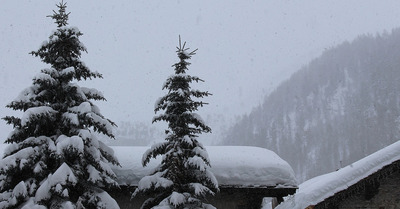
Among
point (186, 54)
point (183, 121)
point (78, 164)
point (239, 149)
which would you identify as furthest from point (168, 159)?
point (239, 149)

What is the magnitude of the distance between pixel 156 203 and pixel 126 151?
291 cm

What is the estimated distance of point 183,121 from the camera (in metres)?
8.85

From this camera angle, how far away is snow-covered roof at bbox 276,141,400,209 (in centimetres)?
858

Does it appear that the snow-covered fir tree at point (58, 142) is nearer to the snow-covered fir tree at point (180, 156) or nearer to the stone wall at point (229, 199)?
the snow-covered fir tree at point (180, 156)

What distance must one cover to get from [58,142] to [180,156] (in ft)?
8.80

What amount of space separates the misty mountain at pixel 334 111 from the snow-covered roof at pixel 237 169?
8588cm

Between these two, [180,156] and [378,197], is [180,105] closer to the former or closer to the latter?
[180,156]

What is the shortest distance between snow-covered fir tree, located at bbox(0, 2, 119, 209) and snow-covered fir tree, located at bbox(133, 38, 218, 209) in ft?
3.46

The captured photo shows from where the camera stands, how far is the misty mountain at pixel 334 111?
99250 mm

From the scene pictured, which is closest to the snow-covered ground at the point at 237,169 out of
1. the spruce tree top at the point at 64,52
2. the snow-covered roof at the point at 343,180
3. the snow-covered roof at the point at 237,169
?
the snow-covered roof at the point at 237,169

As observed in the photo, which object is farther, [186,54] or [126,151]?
[126,151]

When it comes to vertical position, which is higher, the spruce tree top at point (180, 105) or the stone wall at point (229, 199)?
the spruce tree top at point (180, 105)

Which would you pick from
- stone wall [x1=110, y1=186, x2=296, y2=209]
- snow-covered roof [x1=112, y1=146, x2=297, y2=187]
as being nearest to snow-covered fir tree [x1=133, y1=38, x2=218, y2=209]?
snow-covered roof [x1=112, y1=146, x2=297, y2=187]

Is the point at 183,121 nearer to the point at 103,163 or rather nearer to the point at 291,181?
the point at 103,163
